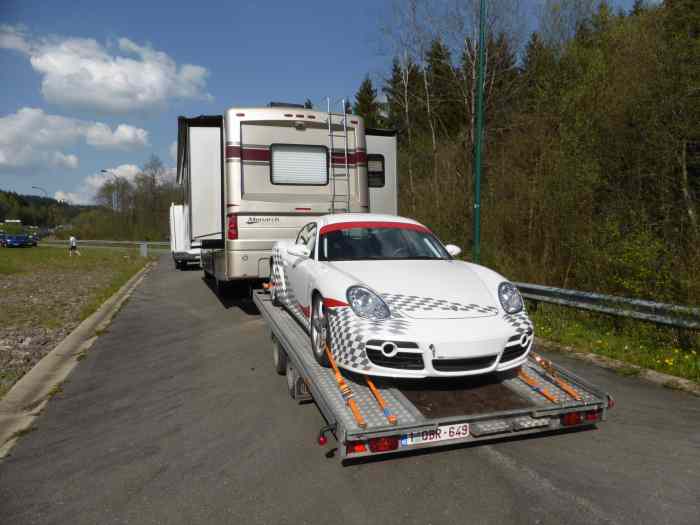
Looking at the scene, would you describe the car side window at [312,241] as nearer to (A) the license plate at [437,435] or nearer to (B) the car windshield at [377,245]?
(B) the car windshield at [377,245]

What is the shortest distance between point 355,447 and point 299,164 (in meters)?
6.54

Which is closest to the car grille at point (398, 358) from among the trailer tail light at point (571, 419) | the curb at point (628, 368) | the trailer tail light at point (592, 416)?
the trailer tail light at point (571, 419)

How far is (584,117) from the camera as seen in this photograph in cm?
958

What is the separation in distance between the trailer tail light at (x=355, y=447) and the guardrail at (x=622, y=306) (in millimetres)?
4451

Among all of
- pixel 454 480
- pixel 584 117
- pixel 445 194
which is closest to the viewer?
pixel 454 480

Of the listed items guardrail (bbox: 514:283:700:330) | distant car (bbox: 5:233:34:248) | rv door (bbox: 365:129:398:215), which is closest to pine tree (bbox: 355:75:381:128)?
distant car (bbox: 5:233:34:248)

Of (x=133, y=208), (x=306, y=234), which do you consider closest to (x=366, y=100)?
(x=133, y=208)

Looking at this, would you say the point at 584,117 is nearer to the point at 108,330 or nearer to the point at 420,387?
the point at 420,387

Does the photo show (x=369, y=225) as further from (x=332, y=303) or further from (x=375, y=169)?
(x=375, y=169)

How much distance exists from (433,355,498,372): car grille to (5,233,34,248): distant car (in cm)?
5301

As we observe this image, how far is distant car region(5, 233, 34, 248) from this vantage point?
1826 inches

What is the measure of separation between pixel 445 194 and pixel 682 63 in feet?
27.5

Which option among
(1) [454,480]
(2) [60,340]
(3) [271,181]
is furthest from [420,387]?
(2) [60,340]

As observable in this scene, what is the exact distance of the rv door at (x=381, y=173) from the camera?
1064 cm
